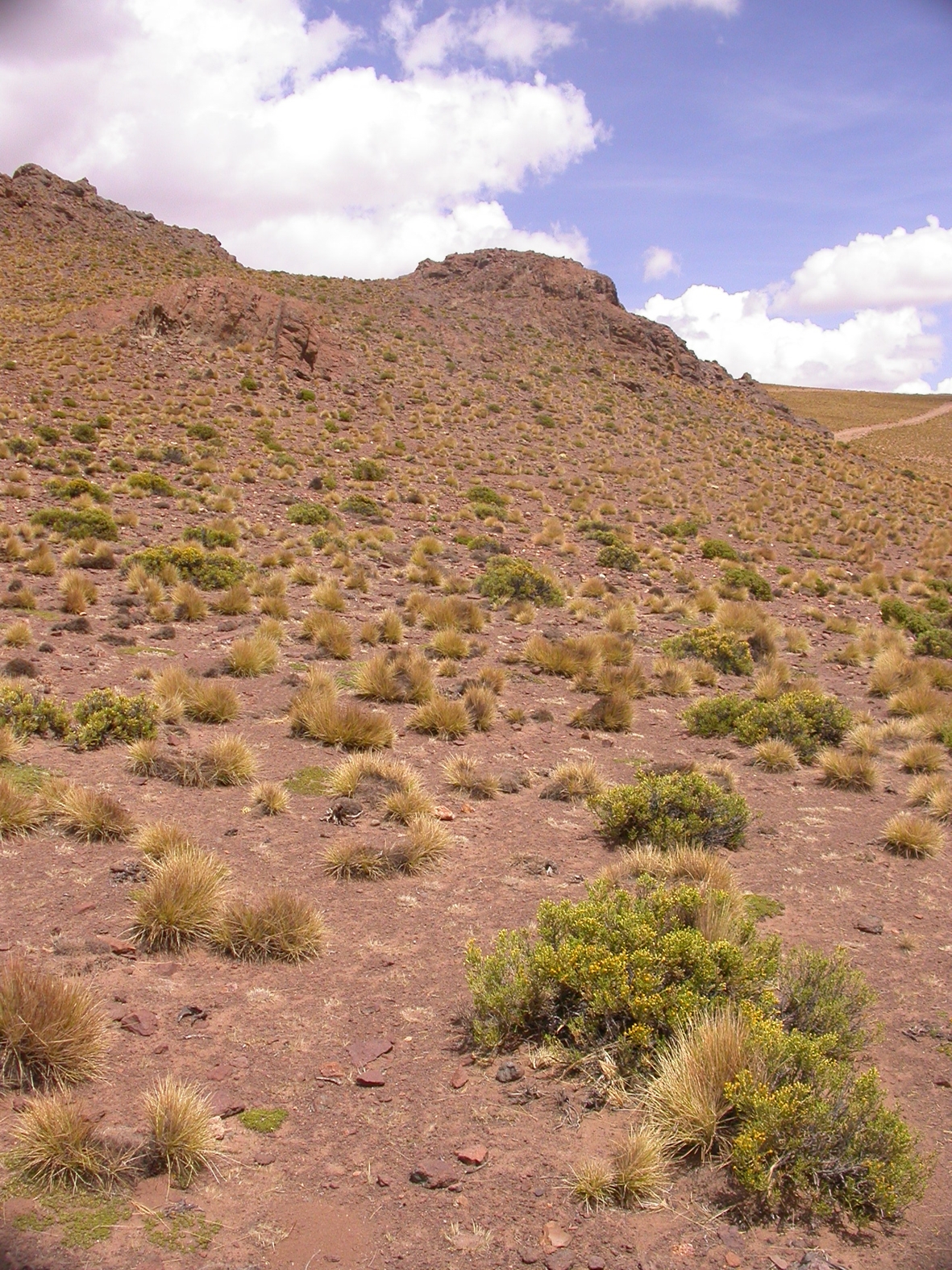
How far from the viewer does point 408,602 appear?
15.5 m

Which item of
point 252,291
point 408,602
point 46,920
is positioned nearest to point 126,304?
point 252,291

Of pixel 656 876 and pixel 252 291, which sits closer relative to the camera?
pixel 656 876

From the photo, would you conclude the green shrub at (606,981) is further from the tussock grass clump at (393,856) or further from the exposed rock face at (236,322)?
the exposed rock face at (236,322)

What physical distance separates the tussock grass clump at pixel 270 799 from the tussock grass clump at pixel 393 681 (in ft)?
11.0

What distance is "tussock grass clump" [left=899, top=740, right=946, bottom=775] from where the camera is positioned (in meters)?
10.1

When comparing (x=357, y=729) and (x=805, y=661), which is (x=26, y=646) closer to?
(x=357, y=729)

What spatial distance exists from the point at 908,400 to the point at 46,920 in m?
139

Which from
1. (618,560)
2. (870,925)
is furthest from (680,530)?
(870,925)

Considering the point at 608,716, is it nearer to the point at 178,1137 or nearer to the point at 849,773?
the point at 849,773

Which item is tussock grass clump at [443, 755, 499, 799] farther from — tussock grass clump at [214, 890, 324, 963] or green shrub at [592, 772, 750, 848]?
tussock grass clump at [214, 890, 324, 963]

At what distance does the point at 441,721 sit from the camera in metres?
10.2

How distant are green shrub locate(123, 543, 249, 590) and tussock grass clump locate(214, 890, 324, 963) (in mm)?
10421

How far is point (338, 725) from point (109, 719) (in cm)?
231

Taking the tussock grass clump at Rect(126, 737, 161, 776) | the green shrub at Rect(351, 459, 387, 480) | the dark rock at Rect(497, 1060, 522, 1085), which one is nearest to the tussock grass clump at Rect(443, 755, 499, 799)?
Answer: the tussock grass clump at Rect(126, 737, 161, 776)
